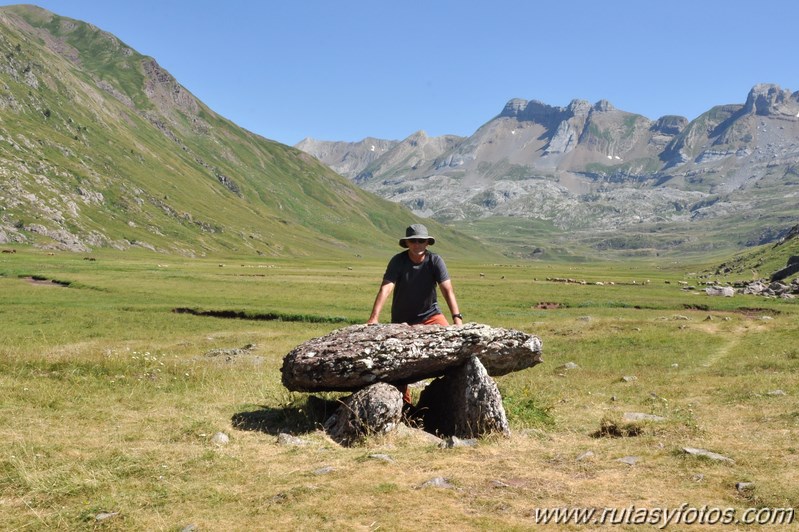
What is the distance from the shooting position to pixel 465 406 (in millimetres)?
15453

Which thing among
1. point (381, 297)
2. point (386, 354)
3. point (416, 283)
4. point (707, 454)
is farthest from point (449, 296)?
point (707, 454)

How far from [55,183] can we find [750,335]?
209 metres

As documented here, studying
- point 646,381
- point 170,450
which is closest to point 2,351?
point 170,450

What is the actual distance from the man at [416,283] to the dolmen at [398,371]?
842mm

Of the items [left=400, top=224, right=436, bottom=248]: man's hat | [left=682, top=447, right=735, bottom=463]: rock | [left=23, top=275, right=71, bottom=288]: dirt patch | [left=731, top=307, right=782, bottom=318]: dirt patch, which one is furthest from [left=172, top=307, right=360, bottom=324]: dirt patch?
[left=731, top=307, right=782, bottom=318]: dirt patch

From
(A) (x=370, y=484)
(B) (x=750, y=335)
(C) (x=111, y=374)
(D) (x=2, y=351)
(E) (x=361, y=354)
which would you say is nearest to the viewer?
(A) (x=370, y=484)

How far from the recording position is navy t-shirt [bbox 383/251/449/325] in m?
16.3

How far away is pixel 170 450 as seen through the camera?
12.8 m

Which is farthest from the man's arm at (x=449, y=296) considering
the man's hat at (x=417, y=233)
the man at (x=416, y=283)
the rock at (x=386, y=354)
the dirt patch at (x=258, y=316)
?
the dirt patch at (x=258, y=316)

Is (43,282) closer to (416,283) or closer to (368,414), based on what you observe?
(416,283)

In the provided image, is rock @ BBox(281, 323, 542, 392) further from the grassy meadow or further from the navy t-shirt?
the grassy meadow

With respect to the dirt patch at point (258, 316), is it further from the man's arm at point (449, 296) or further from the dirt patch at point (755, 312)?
the dirt patch at point (755, 312)

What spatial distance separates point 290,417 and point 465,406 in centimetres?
551

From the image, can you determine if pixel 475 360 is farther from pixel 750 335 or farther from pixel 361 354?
pixel 750 335
